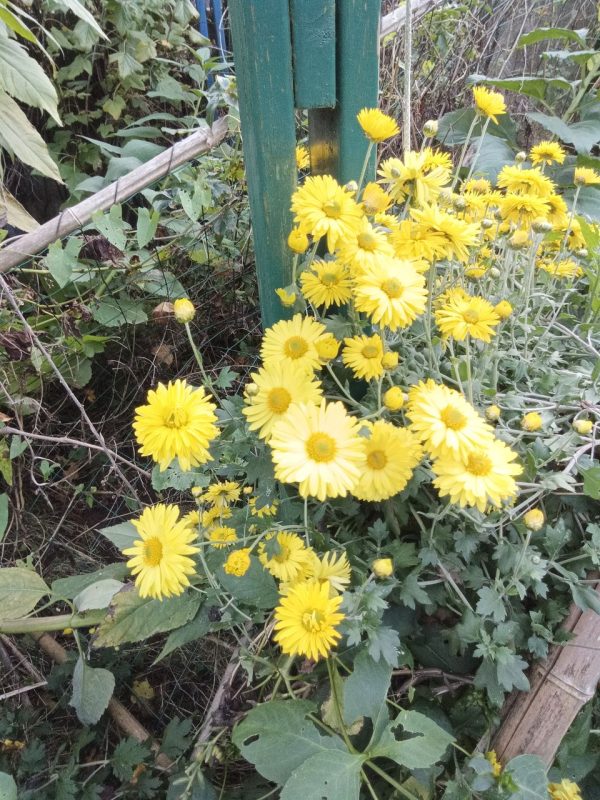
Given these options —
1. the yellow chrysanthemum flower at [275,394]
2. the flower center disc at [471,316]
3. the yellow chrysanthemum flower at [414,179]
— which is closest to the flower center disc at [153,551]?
the yellow chrysanthemum flower at [275,394]

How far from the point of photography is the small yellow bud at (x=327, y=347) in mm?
777

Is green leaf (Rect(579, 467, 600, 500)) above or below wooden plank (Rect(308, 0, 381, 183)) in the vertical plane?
below

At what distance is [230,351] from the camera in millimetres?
1691

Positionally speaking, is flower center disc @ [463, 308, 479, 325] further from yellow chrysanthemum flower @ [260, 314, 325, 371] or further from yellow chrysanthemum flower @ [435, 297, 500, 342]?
yellow chrysanthemum flower @ [260, 314, 325, 371]

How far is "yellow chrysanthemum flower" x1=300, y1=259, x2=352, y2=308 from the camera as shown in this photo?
82cm

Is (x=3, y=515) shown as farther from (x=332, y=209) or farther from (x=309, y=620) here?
(x=332, y=209)

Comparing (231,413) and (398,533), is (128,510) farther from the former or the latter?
(398,533)

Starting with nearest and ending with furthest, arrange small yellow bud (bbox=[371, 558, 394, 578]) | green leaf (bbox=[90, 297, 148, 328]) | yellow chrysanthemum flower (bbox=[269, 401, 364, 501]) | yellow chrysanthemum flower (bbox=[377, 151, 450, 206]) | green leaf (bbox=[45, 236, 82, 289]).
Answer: yellow chrysanthemum flower (bbox=[269, 401, 364, 501]) < small yellow bud (bbox=[371, 558, 394, 578]) < yellow chrysanthemum flower (bbox=[377, 151, 450, 206]) < green leaf (bbox=[45, 236, 82, 289]) < green leaf (bbox=[90, 297, 148, 328])

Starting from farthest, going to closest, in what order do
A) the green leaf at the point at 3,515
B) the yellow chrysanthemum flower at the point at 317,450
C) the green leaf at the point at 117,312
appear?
the green leaf at the point at 117,312, the green leaf at the point at 3,515, the yellow chrysanthemum flower at the point at 317,450

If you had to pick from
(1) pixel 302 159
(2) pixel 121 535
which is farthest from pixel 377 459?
(1) pixel 302 159

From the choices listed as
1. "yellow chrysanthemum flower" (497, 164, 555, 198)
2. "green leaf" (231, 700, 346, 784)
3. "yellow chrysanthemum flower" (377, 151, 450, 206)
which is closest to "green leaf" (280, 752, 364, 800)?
"green leaf" (231, 700, 346, 784)

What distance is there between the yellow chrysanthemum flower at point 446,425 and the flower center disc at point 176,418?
283mm

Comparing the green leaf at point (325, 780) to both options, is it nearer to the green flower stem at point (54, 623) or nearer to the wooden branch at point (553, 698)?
the wooden branch at point (553, 698)

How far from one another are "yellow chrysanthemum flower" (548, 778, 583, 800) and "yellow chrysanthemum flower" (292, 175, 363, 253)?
0.83 m
